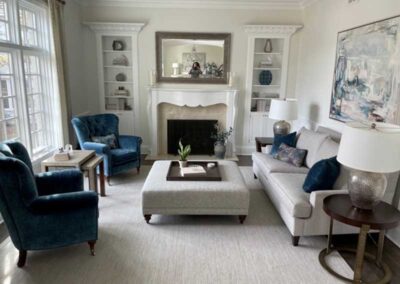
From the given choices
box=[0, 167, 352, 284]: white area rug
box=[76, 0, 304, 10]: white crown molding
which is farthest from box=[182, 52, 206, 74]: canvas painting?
box=[0, 167, 352, 284]: white area rug

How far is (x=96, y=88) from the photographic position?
621 cm

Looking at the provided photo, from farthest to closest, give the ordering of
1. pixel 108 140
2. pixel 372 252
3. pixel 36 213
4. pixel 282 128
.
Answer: pixel 282 128, pixel 108 140, pixel 372 252, pixel 36 213

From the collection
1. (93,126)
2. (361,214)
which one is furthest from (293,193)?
(93,126)

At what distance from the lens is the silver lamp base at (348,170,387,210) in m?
2.48

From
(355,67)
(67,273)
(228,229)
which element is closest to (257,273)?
(228,229)

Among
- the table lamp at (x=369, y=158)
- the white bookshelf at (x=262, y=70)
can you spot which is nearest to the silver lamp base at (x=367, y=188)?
the table lamp at (x=369, y=158)

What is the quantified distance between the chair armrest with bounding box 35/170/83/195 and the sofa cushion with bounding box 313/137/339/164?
9.07 ft

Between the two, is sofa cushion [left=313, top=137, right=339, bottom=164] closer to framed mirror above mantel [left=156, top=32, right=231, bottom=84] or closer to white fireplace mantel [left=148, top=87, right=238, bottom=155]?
white fireplace mantel [left=148, top=87, right=238, bottom=155]

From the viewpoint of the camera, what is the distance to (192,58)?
602 centimetres

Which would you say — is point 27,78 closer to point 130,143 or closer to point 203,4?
point 130,143

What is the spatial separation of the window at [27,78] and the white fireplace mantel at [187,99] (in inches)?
74.1

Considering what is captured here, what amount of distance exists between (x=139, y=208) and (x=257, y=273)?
1.75m

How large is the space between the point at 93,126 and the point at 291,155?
307 centimetres

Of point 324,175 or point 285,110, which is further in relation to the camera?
point 285,110
